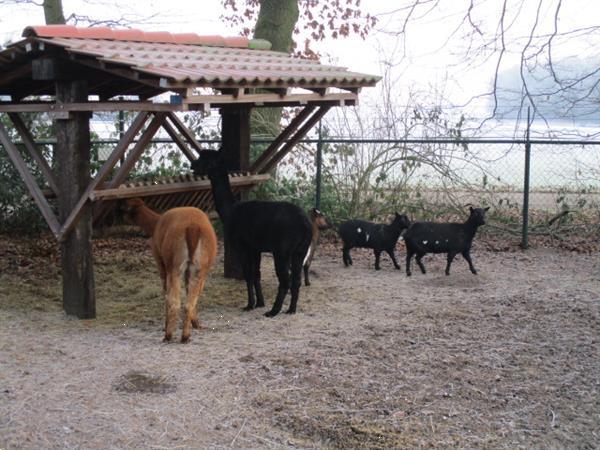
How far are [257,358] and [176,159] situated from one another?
731cm

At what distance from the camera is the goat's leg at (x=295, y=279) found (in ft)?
26.6

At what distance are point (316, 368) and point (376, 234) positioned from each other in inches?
181

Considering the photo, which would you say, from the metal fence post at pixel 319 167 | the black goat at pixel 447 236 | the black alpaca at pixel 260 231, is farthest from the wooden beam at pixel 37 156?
the metal fence post at pixel 319 167

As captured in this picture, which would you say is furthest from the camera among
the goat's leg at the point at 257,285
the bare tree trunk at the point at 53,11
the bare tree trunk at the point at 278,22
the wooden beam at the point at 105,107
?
the bare tree trunk at the point at 53,11

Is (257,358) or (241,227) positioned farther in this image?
(241,227)

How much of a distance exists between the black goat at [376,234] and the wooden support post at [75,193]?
4018 millimetres

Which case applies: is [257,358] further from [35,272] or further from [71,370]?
[35,272]

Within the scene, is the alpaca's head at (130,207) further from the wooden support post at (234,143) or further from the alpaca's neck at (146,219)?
the wooden support post at (234,143)

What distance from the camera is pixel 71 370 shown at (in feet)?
20.5

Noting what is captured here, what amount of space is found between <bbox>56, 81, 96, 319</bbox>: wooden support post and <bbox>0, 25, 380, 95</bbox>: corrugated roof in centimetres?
52

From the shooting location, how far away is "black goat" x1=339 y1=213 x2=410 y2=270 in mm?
10539

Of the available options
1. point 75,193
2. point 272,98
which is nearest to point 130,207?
point 75,193

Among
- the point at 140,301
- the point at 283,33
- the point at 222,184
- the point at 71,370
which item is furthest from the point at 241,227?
the point at 283,33

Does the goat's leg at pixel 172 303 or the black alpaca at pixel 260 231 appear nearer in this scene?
the goat's leg at pixel 172 303
